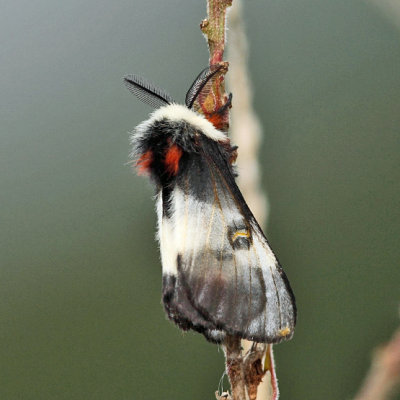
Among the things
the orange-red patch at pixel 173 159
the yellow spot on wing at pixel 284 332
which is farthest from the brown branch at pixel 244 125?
the yellow spot on wing at pixel 284 332

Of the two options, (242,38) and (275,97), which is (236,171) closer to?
(242,38)

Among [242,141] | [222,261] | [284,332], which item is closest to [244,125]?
[242,141]

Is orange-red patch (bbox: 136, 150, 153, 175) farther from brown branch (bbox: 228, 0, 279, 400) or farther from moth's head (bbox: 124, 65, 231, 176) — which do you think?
brown branch (bbox: 228, 0, 279, 400)

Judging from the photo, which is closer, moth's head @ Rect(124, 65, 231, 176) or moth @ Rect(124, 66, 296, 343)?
moth @ Rect(124, 66, 296, 343)

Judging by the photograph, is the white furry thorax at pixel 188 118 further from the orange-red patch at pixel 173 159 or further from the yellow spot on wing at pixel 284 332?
the yellow spot on wing at pixel 284 332

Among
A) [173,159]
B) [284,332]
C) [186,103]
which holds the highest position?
[186,103]

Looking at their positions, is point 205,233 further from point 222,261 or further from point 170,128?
point 170,128

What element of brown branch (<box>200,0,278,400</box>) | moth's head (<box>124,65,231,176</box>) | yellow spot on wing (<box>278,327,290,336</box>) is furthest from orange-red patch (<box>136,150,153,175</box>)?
yellow spot on wing (<box>278,327,290,336</box>)
